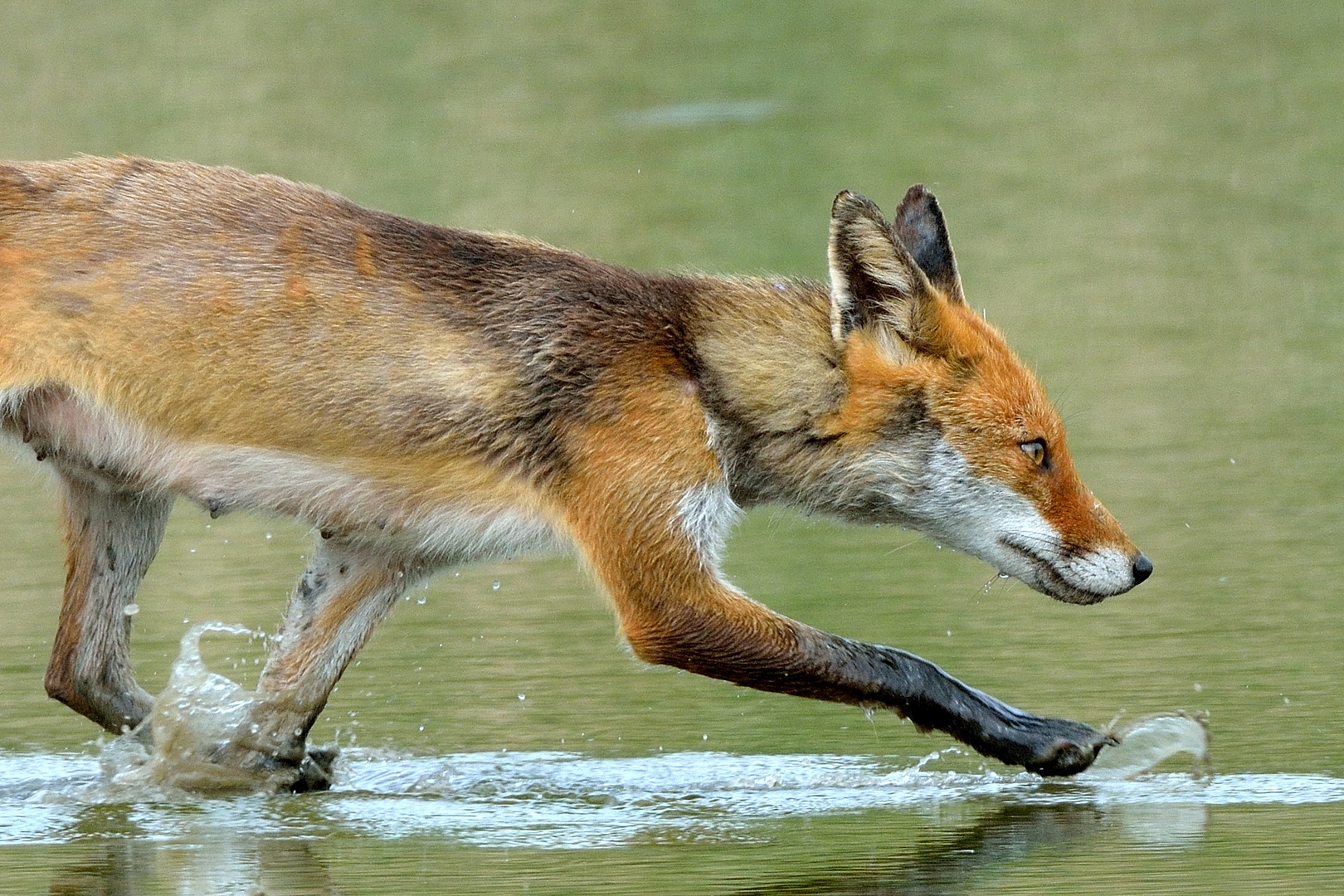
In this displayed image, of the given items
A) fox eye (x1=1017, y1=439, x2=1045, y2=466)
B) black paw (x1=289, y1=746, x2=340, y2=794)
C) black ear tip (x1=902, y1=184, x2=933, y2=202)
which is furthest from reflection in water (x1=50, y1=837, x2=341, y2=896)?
black ear tip (x1=902, y1=184, x2=933, y2=202)

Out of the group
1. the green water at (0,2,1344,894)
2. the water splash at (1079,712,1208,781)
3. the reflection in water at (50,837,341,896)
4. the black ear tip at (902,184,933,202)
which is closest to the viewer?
the reflection in water at (50,837,341,896)

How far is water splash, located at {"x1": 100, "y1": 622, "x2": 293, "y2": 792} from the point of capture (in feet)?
27.2

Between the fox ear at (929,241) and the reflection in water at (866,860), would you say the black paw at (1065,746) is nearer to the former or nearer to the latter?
the reflection in water at (866,860)

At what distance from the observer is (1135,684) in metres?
8.59

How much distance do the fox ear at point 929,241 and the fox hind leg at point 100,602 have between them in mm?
2662

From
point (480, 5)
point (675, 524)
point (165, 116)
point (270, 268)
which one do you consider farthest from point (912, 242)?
point (480, 5)

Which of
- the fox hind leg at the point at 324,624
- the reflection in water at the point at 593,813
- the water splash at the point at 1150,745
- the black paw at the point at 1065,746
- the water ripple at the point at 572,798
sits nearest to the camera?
the reflection in water at the point at 593,813

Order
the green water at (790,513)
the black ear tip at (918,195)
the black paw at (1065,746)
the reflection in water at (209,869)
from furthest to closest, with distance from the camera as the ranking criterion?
the black ear tip at (918,195) < the black paw at (1065,746) < the green water at (790,513) < the reflection in water at (209,869)

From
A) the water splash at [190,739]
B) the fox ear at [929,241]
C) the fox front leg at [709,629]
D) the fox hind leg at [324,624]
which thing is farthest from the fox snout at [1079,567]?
the water splash at [190,739]

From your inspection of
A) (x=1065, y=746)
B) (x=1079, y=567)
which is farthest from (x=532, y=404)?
(x=1065, y=746)

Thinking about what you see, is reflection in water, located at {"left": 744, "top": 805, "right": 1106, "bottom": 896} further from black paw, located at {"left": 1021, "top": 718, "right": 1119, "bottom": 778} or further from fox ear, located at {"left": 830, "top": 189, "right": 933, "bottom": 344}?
fox ear, located at {"left": 830, "top": 189, "right": 933, "bottom": 344}

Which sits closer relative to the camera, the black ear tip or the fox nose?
the fox nose

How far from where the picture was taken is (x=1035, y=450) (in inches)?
323

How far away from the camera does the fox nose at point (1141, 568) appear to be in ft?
26.8
